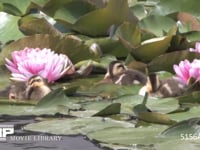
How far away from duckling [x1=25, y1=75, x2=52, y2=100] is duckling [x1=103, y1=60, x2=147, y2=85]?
278mm

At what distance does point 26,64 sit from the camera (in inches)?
103

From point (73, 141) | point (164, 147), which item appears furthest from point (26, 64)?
point (164, 147)

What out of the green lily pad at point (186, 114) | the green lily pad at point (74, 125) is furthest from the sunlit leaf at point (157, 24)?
the green lily pad at point (74, 125)

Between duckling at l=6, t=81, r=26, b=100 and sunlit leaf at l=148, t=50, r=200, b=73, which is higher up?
sunlit leaf at l=148, t=50, r=200, b=73

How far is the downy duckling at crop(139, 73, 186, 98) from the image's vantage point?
2.47 metres

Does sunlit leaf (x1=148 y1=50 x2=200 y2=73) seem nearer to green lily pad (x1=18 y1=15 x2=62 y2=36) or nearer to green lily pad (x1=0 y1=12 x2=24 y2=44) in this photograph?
green lily pad (x1=18 y1=15 x2=62 y2=36)

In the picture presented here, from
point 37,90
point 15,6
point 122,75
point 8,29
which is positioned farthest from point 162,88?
point 15,6

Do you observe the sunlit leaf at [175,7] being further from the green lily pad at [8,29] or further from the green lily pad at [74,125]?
the green lily pad at [74,125]

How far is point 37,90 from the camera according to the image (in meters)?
2.47

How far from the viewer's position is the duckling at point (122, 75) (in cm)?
262

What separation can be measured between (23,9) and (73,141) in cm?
168

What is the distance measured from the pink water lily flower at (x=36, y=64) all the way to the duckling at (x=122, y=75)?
19 centimetres

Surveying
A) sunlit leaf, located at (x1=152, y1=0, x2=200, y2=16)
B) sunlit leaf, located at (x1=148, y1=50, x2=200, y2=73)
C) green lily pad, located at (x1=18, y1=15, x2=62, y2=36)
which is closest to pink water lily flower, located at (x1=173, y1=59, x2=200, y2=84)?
sunlit leaf, located at (x1=148, y1=50, x2=200, y2=73)

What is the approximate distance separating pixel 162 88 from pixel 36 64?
1.59 feet
